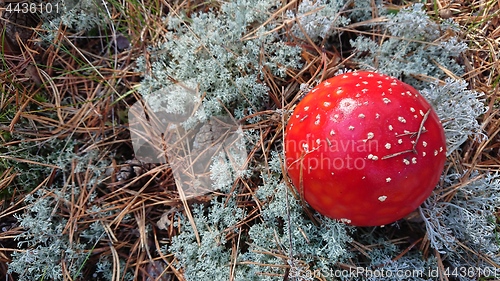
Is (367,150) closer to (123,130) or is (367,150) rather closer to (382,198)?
(382,198)

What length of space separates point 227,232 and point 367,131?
3.92ft

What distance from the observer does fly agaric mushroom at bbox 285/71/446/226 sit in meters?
1.89

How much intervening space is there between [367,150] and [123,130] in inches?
71.6

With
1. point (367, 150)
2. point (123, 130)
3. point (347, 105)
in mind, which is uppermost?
point (347, 105)

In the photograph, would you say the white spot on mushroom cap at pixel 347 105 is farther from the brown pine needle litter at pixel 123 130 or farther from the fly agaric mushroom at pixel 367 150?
the brown pine needle litter at pixel 123 130

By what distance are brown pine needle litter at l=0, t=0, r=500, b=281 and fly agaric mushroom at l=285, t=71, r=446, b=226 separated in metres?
0.45

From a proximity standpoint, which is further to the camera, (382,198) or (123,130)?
(123,130)

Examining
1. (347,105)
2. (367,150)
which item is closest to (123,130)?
(347,105)

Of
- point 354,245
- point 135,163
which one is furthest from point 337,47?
point 135,163

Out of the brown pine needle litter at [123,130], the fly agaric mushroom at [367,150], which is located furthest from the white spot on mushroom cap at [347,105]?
the brown pine needle litter at [123,130]

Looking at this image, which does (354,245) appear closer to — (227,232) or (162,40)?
(227,232)

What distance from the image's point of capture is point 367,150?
1.87 m

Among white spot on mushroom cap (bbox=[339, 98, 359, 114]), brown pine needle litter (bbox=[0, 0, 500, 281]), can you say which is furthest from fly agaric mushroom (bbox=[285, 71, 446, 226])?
brown pine needle litter (bbox=[0, 0, 500, 281])

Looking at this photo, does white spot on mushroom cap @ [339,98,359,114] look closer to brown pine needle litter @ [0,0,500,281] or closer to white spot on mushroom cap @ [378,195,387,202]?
white spot on mushroom cap @ [378,195,387,202]
